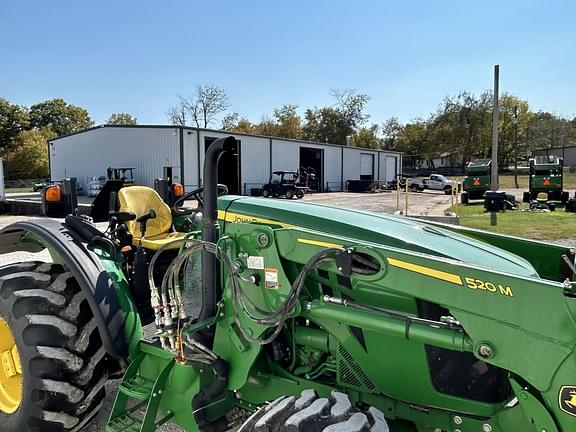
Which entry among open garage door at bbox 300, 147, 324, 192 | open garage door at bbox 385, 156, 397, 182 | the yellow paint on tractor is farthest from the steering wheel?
open garage door at bbox 385, 156, 397, 182

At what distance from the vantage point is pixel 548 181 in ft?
62.7

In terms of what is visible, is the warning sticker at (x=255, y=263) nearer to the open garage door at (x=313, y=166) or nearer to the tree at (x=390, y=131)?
the open garage door at (x=313, y=166)

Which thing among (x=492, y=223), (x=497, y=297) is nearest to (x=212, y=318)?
(x=497, y=297)

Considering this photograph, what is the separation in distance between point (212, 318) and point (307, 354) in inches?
18.5

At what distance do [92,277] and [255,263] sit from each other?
97 cm

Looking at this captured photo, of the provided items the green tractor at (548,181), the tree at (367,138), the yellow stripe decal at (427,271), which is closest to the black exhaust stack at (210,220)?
the yellow stripe decal at (427,271)

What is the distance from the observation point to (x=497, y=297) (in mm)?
1559

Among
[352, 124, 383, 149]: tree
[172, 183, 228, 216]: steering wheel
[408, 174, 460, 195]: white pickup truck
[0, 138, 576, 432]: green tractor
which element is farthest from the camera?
[352, 124, 383, 149]: tree

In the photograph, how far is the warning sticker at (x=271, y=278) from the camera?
1969 mm

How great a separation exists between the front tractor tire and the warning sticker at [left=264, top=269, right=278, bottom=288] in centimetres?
111

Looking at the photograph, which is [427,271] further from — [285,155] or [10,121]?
[10,121]

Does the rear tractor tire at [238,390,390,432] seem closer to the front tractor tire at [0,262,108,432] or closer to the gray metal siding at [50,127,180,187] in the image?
the front tractor tire at [0,262,108,432]

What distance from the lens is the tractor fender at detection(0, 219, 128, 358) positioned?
235cm

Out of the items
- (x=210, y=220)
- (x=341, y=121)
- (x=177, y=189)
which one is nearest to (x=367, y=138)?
(x=341, y=121)
